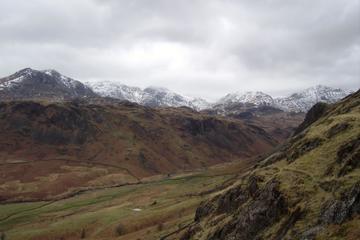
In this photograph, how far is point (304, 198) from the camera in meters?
37.7

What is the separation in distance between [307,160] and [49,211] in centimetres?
13324

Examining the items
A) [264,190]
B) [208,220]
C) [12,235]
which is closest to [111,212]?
[12,235]

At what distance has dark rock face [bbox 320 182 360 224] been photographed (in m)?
31.2

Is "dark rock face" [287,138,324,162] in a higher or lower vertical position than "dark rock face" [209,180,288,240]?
higher

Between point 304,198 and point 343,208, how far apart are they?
5830 millimetres

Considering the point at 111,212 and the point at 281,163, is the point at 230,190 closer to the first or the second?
the point at 281,163

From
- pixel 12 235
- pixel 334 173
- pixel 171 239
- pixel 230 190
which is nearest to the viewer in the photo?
pixel 334 173

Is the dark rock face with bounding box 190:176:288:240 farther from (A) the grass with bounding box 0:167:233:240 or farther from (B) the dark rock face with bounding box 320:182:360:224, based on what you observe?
(A) the grass with bounding box 0:167:233:240

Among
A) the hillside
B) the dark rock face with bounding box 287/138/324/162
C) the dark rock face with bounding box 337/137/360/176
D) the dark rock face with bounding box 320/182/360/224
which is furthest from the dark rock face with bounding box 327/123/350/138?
the dark rock face with bounding box 320/182/360/224

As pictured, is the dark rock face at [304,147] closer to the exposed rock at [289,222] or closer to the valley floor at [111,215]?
the exposed rock at [289,222]

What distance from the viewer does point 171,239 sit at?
64562 mm

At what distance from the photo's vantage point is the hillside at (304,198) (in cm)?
3238

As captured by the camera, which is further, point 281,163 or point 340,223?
point 281,163

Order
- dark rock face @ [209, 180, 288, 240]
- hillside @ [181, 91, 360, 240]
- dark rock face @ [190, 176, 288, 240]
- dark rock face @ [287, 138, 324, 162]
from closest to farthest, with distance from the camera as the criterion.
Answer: hillside @ [181, 91, 360, 240]
dark rock face @ [209, 180, 288, 240]
dark rock face @ [190, 176, 288, 240]
dark rock face @ [287, 138, 324, 162]
